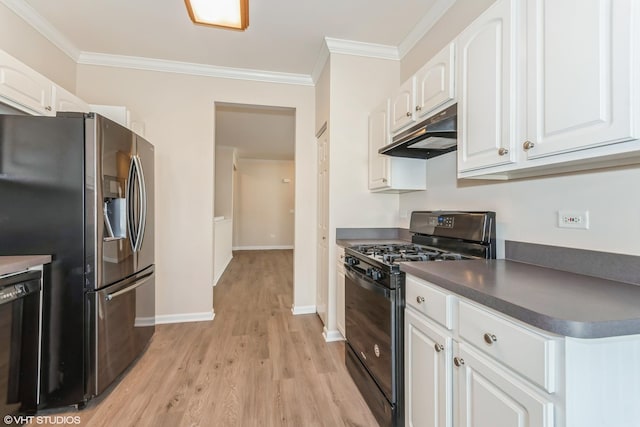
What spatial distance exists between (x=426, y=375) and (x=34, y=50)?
366 cm

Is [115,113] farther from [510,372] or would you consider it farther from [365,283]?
[510,372]

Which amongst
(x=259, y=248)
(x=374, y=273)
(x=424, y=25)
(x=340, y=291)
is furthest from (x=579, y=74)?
(x=259, y=248)

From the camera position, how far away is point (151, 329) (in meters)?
2.52

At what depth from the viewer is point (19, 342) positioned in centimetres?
154

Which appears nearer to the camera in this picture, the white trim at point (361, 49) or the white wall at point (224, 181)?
the white trim at point (361, 49)

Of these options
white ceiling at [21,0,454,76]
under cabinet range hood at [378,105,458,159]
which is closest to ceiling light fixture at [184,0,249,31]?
white ceiling at [21,0,454,76]

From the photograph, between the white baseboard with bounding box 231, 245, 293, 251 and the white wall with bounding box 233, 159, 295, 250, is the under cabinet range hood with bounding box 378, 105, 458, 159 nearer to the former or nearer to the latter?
the white wall with bounding box 233, 159, 295, 250

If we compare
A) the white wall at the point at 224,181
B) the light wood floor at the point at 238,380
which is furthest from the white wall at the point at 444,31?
the white wall at the point at 224,181

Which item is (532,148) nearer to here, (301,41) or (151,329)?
(301,41)

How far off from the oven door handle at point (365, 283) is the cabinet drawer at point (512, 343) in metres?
0.50

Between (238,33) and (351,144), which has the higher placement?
(238,33)

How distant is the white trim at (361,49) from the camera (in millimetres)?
2648

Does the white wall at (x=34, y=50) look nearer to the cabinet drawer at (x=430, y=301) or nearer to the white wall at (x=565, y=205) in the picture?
the cabinet drawer at (x=430, y=301)

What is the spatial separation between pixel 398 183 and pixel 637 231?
144 centimetres
